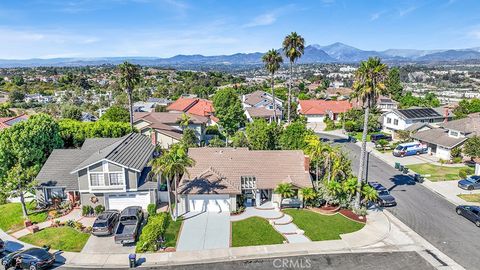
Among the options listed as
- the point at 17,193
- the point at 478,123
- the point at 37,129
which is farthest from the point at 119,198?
the point at 478,123

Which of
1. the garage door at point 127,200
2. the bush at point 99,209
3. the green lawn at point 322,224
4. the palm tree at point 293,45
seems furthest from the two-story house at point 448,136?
the bush at point 99,209

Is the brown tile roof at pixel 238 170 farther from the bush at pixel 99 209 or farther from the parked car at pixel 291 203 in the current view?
the bush at pixel 99 209

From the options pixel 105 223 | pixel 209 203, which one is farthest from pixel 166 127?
pixel 105 223

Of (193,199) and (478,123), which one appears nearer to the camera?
(193,199)

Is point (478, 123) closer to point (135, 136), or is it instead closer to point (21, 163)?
point (135, 136)

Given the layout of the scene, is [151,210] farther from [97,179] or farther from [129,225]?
[97,179]

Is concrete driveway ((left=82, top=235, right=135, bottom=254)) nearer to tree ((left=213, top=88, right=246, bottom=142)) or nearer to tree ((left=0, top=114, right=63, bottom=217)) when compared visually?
tree ((left=0, top=114, right=63, bottom=217))
